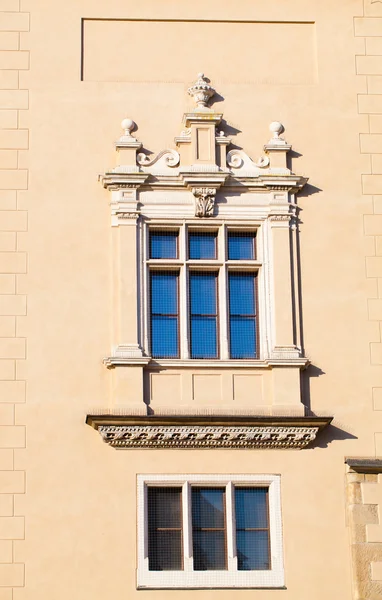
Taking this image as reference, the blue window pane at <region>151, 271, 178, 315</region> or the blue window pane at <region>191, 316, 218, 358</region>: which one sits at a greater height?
the blue window pane at <region>151, 271, 178, 315</region>

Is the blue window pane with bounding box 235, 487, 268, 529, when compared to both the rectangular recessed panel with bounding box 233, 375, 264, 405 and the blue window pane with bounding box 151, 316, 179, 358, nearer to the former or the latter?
the rectangular recessed panel with bounding box 233, 375, 264, 405

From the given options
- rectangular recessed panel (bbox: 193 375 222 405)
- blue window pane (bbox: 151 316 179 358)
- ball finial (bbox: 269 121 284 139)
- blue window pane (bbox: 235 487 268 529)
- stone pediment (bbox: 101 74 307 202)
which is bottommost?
blue window pane (bbox: 235 487 268 529)

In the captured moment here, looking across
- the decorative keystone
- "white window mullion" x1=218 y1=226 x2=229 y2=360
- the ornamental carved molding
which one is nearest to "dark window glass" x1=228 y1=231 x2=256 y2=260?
"white window mullion" x1=218 y1=226 x2=229 y2=360

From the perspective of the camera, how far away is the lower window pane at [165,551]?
2056cm

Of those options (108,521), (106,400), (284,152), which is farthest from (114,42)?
(108,521)

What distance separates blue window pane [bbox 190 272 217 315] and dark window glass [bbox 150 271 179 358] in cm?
24

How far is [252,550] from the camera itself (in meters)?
20.8

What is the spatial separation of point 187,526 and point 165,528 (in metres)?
0.30

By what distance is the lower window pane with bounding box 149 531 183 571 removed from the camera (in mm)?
20562

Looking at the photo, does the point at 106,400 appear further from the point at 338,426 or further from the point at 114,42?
the point at 114,42

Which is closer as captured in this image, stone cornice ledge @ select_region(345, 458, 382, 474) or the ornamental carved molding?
stone cornice ledge @ select_region(345, 458, 382, 474)

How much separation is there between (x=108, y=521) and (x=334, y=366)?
380 centimetres

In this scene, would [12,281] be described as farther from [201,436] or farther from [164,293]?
[201,436]

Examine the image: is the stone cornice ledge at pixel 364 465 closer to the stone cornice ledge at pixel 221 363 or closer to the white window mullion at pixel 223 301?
the stone cornice ledge at pixel 221 363
